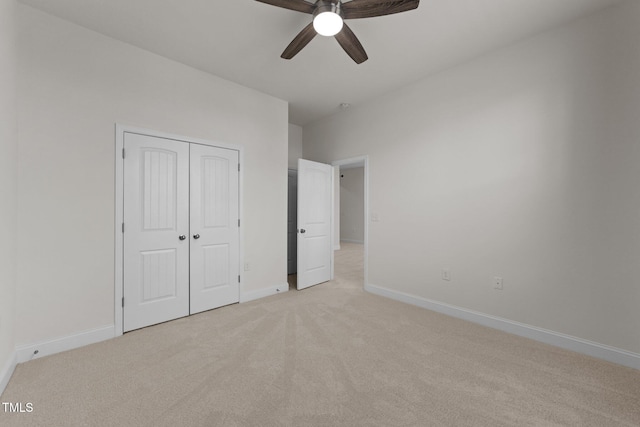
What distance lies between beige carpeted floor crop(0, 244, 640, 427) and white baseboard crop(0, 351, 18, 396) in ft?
0.16

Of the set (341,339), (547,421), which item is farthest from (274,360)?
(547,421)

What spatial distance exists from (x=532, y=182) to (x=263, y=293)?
3370 mm

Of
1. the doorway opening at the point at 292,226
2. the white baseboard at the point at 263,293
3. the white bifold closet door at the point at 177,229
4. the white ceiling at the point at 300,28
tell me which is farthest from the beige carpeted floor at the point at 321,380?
the white ceiling at the point at 300,28

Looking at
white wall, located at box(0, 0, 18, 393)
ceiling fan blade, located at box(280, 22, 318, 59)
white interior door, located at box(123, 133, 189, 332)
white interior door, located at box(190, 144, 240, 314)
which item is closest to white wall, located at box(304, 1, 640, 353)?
ceiling fan blade, located at box(280, 22, 318, 59)

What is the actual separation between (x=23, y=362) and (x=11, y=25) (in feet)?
8.46

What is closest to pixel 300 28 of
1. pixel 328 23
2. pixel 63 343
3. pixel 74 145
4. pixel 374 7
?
pixel 328 23

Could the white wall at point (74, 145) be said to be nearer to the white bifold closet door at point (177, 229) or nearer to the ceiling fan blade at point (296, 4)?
the white bifold closet door at point (177, 229)

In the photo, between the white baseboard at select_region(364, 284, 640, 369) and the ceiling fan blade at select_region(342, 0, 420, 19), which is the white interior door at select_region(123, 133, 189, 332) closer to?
the ceiling fan blade at select_region(342, 0, 420, 19)

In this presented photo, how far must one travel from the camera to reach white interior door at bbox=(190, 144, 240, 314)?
9.96ft

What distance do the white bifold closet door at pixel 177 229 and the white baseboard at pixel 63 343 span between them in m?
0.17

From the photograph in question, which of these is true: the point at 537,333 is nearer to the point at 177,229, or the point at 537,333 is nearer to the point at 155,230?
the point at 177,229

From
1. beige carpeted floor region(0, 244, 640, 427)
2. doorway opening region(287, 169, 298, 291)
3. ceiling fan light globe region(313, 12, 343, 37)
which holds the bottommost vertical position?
beige carpeted floor region(0, 244, 640, 427)

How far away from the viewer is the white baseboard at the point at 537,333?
81.5 inches

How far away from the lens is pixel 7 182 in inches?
71.6
